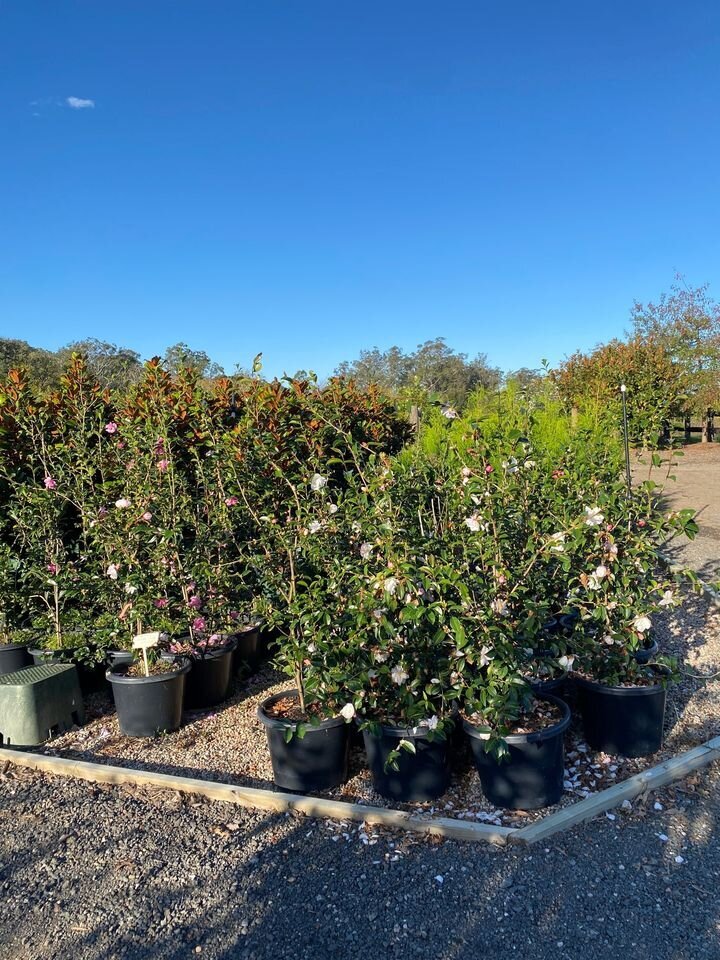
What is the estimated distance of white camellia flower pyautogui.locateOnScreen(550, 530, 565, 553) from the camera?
97.6 inches

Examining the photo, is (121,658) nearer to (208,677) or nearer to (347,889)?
(208,677)

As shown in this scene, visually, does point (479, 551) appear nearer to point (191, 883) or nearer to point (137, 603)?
point (191, 883)

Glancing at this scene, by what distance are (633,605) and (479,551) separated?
2.31ft

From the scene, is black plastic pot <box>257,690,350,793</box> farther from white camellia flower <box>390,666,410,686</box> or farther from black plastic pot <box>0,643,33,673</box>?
black plastic pot <box>0,643,33,673</box>

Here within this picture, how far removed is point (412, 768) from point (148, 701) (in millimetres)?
1477

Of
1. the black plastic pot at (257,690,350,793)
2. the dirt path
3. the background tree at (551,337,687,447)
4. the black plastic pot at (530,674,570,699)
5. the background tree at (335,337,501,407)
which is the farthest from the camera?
the background tree at (335,337,501,407)

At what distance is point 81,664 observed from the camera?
12.8 ft

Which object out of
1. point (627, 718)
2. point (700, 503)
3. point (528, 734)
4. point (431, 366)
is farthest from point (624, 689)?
point (431, 366)

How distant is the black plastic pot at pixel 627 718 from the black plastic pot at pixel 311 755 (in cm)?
108

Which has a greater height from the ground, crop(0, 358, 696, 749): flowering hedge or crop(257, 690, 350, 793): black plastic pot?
crop(0, 358, 696, 749): flowering hedge

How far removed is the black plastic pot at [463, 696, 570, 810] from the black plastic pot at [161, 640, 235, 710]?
1.63 m

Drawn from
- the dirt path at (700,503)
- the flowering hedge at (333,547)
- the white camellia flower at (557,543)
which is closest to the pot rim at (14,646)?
the flowering hedge at (333,547)

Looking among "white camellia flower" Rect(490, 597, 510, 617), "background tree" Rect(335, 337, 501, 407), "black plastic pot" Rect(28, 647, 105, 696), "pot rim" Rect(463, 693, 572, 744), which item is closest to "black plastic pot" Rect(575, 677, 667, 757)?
"pot rim" Rect(463, 693, 572, 744)

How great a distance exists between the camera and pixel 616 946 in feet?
5.83
